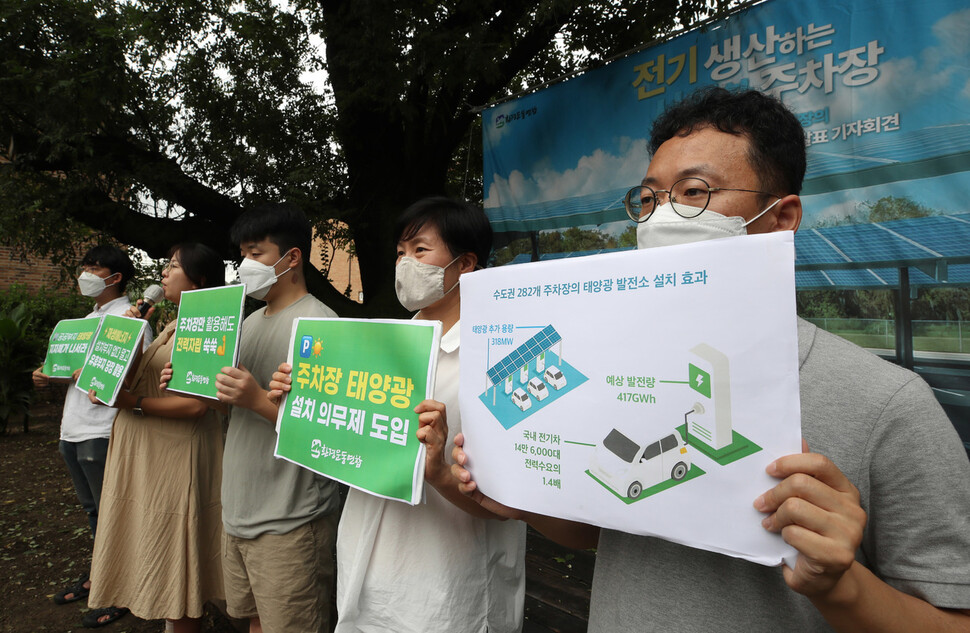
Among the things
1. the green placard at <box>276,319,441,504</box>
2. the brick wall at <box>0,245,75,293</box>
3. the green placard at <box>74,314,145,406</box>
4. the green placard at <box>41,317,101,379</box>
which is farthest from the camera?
the brick wall at <box>0,245,75,293</box>

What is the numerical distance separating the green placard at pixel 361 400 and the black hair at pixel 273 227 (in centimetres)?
74

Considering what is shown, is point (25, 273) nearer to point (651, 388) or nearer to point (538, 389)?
point (538, 389)

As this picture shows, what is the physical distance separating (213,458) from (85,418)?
1.02 m

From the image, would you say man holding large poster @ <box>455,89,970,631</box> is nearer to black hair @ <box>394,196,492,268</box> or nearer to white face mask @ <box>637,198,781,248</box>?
white face mask @ <box>637,198,781,248</box>

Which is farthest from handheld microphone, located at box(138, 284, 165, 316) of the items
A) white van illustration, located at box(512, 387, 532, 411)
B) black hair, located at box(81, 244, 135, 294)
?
white van illustration, located at box(512, 387, 532, 411)

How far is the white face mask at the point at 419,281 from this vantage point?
1710mm

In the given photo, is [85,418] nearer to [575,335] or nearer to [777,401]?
[575,335]

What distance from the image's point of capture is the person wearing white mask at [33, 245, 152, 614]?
3.26m

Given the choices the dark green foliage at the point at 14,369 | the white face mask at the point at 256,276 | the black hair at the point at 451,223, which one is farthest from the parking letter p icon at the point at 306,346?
the dark green foliage at the point at 14,369

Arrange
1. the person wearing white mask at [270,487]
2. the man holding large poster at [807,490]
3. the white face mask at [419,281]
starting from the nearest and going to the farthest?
the man holding large poster at [807,490] → the white face mask at [419,281] → the person wearing white mask at [270,487]

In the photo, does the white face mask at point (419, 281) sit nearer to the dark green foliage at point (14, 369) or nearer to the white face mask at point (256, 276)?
the white face mask at point (256, 276)

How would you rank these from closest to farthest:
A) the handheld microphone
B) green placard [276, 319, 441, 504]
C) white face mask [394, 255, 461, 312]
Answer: green placard [276, 319, 441, 504], white face mask [394, 255, 461, 312], the handheld microphone

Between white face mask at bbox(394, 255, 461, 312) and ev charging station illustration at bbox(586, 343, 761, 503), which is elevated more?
white face mask at bbox(394, 255, 461, 312)

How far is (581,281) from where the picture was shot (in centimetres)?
95
